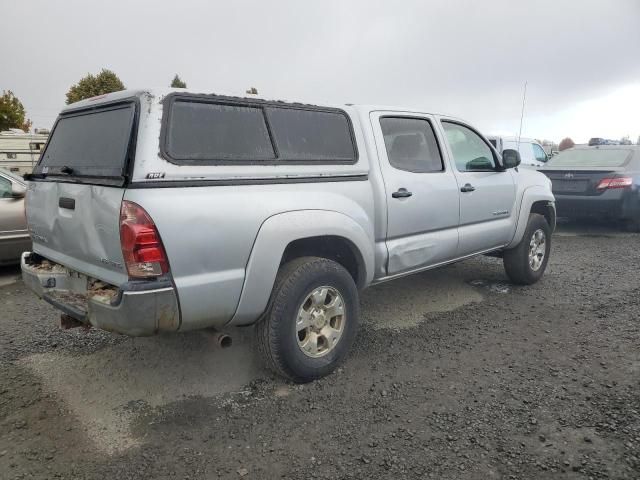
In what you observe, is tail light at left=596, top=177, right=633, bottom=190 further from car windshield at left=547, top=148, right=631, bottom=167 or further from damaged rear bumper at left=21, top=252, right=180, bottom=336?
damaged rear bumper at left=21, top=252, right=180, bottom=336

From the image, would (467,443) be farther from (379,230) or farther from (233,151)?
(233,151)

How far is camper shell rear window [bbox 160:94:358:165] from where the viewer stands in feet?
8.69

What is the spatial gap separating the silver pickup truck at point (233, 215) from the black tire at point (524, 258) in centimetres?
150

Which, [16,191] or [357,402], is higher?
[16,191]

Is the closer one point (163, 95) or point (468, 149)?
point (163, 95)

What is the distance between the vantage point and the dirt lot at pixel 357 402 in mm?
2424

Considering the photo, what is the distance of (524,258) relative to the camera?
17.1 feet

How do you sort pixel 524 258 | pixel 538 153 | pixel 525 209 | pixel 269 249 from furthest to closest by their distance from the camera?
pixel 538 153, pixel 524 258, pixel 525 209, pixel 269 249

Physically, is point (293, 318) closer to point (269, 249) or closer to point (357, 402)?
point (269, 249)

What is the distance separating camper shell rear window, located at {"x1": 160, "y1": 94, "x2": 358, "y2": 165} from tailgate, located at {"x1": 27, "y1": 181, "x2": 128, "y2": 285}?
45 centimetres

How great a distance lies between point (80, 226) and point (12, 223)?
3650 mm

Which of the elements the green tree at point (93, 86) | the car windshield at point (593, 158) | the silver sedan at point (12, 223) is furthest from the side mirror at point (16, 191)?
the green tree at point (93, 86)

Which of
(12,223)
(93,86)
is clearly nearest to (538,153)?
(12,223)

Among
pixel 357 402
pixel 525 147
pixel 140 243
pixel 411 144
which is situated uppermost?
pixel 525 147
